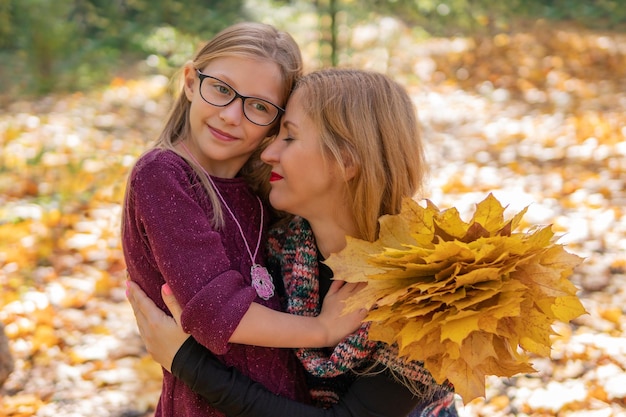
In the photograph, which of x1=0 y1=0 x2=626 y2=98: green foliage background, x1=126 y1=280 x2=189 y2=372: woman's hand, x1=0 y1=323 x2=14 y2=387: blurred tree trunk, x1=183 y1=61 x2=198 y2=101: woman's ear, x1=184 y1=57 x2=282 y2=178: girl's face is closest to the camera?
x1=126 y1=280 x2=189 y2=372: woman's hand

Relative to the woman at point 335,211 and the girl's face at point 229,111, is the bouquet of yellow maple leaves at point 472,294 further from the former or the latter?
the girl's face at point 229,111

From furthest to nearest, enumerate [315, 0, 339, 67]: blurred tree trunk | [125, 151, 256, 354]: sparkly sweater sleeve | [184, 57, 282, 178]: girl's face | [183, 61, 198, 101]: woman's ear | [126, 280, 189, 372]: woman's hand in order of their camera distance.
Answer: [315, 0, 339, 67]: blurred tree trunk, [183, 61, 198, 101]: woman's ear, [184, 57, 282, 178]: girl's face, [126, 280, 189, 372]: woman's hand, [125, 151, 256, 354]: sparkly sweater sleeve

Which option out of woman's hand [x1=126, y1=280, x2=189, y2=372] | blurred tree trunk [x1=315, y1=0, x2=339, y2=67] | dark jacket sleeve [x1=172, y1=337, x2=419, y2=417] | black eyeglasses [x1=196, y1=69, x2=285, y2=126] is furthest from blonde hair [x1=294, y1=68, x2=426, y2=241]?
blurred tree trunk [x1=315, y1=0, x2=339, y2=67]

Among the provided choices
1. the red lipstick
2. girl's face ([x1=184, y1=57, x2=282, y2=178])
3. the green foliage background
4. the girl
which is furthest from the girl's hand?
the green foliage background

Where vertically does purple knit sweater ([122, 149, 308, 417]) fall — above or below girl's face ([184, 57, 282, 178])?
below

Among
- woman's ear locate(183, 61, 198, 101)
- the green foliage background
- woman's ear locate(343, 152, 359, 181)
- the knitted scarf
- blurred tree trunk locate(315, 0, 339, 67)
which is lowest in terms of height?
the green foliage background

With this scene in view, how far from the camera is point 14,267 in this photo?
11.9ft

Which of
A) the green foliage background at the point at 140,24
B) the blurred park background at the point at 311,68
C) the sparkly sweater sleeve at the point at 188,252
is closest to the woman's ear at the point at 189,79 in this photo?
the sparkly sweater sleeve at the point at 188,252

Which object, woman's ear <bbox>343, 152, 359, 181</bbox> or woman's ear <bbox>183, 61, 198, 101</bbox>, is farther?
woman's ear <bbox>183, 61, 198, 101</bbox>

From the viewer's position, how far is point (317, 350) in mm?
1830

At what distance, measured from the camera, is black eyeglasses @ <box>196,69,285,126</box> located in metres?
1.87

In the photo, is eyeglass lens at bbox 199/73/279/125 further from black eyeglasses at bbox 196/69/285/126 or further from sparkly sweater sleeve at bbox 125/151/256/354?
sparkly sweater sleeve at bbox 125/151/256/354

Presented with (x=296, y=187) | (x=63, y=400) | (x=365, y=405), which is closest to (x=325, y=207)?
(x=296, y=187)

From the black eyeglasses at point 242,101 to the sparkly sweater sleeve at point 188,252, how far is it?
0.21 m
